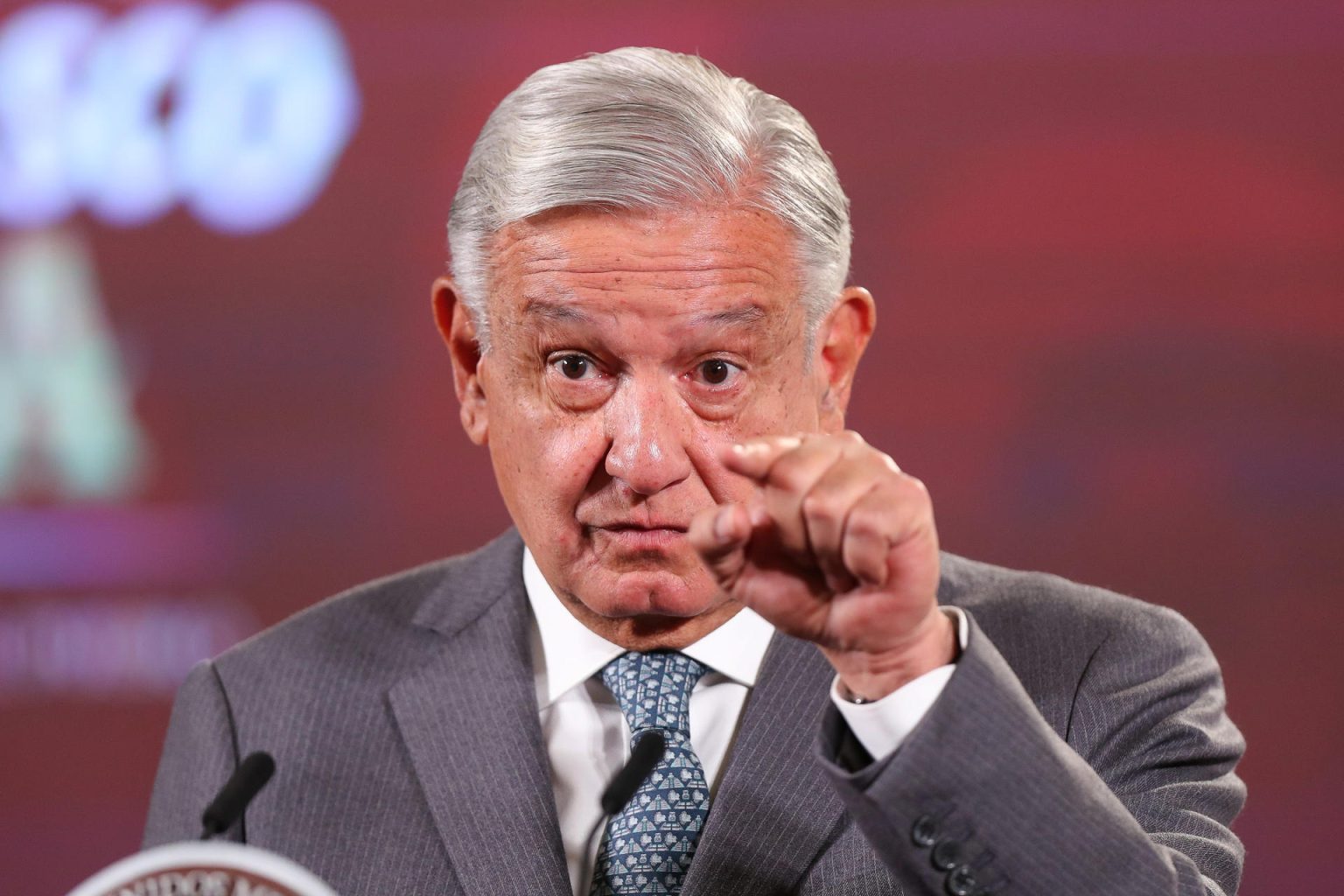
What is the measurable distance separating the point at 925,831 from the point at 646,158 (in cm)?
79

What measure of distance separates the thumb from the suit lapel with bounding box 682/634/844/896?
1.63ft

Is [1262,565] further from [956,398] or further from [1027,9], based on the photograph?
[1027,9]

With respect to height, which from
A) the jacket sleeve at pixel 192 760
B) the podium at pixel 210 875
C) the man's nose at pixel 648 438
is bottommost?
the jacket sleeve at pixel 192 760

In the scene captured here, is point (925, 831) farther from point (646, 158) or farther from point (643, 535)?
point (646, 158)

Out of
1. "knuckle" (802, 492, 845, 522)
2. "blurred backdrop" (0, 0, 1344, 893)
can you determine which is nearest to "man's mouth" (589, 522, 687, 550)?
"knuckle" (802, 492, 845, 522)

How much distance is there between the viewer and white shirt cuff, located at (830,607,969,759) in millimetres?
1301

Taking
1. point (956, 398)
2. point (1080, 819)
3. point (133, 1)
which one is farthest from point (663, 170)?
point (133, 1)

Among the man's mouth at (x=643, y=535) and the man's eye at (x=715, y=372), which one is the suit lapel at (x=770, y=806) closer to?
the man's mouth at (x=643, y=535)

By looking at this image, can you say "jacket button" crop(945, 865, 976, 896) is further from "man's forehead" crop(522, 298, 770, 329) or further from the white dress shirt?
"man's forehead" crop(522, 298, 770, 329)

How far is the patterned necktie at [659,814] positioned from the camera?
170cm

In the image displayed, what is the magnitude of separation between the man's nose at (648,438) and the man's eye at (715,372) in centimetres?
5

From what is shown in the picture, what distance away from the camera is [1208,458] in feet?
8.87

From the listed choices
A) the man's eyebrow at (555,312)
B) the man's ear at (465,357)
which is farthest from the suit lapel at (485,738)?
the man's eyebrow at (555,312)

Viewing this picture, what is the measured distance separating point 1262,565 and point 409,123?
1.76m
